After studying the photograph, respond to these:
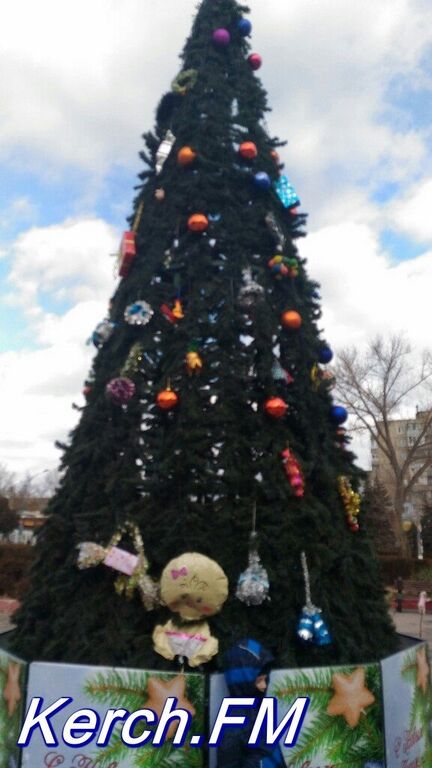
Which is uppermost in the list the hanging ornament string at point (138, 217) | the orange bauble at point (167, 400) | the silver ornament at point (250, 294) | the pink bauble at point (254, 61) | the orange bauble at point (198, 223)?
the pink bauble at point (254, 61)

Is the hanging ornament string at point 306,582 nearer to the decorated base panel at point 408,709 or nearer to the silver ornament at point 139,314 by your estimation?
the decorated base panel at point 408,709

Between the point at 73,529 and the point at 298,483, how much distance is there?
1.82 m

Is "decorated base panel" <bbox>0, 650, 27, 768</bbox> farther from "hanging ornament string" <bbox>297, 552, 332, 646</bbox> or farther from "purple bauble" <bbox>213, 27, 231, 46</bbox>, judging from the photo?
"purple bauble" <bbox>213, 27, 231, 46</bbox>

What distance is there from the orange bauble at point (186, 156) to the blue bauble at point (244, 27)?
169cm

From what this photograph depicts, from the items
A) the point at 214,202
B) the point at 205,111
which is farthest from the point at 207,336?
the point at 205,111

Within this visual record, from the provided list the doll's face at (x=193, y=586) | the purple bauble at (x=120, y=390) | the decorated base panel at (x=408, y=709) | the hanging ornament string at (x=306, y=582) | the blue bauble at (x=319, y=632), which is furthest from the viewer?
the purple bauble at (x=120, y=390)

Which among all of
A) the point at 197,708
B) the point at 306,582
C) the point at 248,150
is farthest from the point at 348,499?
the point at 248,150

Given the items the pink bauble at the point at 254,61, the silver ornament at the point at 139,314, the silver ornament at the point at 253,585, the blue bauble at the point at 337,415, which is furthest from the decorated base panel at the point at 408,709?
the pink bauble at the point at 254,61

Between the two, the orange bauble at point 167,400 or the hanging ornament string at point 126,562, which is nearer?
the hanging ornament string at point 126,562

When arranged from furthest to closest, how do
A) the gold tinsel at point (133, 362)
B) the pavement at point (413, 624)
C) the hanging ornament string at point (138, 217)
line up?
the pavement at point (413, 624)
the hanging ornament string at point (138, 217)
the gold tinsel at point (133, 362)

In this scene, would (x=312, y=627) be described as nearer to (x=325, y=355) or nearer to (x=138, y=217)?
(x=325, y=355)

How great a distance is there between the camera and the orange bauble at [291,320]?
5109 mm

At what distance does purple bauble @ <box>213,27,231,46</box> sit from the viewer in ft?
19.3

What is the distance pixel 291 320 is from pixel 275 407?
0.85 metres
